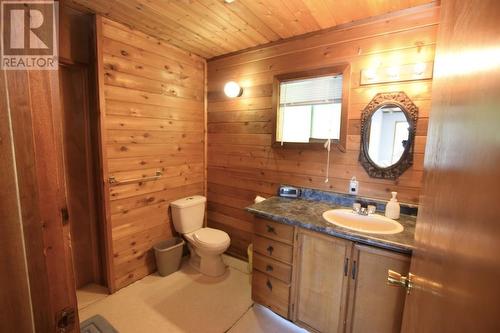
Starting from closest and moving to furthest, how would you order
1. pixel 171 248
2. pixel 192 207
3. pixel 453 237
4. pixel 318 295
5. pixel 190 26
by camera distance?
pixel 453 237, pixel 318 295, pixel 190 26, pixel 171 248, pixel 192 207

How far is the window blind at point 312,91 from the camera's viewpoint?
2.03 meters

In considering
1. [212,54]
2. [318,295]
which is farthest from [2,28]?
[212,54]

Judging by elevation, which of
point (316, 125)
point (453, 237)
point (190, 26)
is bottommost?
point (453, 237)

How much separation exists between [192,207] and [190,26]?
1845 mm

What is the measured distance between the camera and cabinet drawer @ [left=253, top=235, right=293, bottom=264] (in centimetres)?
172

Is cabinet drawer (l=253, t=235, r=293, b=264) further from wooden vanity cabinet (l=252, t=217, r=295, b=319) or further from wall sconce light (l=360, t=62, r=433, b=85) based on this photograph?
wall sconce light (l=360, t=62, r=433, b=85)

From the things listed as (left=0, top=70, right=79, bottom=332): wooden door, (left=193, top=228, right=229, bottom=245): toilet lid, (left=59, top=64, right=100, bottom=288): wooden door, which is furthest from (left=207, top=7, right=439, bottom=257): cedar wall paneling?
(left=0, top=70, right=79, bottom=332): wooden door

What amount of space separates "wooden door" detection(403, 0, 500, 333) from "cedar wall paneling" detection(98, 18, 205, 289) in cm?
226

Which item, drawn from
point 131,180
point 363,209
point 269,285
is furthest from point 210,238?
point 363,209

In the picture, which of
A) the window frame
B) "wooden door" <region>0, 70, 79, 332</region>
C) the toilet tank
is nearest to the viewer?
"wooden door" <region>0, 70, 79, 332</region>

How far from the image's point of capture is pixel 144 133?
2.29 m

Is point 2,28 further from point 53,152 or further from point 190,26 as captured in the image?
point 190,26

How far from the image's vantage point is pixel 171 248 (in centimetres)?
245

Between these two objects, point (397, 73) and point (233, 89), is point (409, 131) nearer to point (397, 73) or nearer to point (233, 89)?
point (397, 73)
